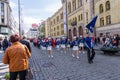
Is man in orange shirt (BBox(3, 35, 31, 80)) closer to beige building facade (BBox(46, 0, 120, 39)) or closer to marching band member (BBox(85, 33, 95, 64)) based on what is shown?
marching band member (BBox(85, 33, 95, 64))

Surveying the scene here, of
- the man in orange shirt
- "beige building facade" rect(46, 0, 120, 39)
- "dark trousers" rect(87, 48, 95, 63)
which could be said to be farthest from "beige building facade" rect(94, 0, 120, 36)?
the man in orange shirt

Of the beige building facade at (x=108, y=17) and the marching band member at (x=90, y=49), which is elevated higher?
the beige building facade at (x=108, y=17)

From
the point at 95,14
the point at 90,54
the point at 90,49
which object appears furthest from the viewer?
the point at 95,14

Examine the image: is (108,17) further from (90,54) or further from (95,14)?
(90,54)

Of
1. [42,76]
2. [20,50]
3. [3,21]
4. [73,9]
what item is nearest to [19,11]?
[42,76]

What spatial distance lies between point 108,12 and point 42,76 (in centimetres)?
3073

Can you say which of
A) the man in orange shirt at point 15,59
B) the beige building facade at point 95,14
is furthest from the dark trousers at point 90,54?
the beige building facade at point 95,14

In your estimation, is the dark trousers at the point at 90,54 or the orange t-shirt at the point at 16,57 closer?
the orange t-shirt at the point at 16,57

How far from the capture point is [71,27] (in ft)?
201

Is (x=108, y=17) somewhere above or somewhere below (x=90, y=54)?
above

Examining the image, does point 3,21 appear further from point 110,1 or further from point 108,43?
point 108,43

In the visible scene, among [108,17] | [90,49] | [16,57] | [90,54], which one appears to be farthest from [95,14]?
[16,57]

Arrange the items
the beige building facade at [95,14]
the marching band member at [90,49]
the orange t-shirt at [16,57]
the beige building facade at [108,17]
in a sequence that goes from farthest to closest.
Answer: the beige building facade at [95,14] < the beige building facade at [108,17] < the marching band member at [90,49] < the orange t-shirt at [16,57]

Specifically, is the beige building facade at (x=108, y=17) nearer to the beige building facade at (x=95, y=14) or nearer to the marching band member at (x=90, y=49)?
the beige building facade at (x=95, y=14)
